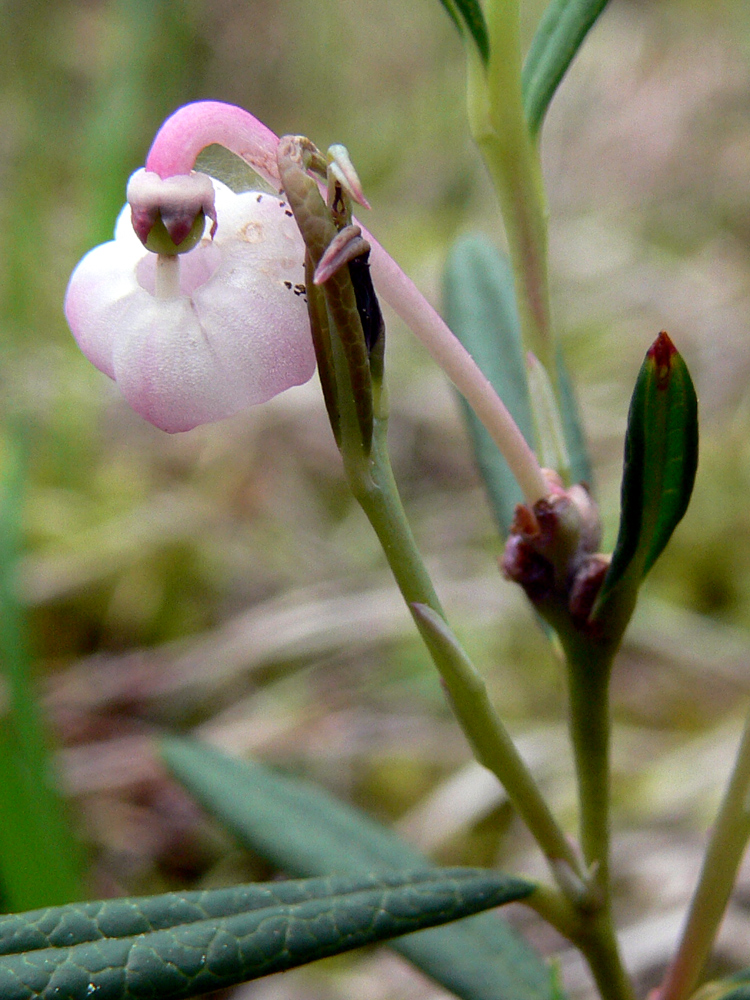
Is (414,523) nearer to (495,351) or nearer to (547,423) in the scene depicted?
(495,351)

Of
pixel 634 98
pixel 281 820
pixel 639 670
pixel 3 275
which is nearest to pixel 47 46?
pixel 3 275

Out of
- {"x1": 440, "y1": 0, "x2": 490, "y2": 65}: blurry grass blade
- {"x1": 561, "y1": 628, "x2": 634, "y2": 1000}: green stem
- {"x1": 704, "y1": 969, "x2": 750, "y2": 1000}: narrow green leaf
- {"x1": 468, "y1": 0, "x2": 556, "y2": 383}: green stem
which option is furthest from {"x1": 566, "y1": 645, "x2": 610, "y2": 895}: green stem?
{"x1": 440, "y1": 0, "x2": 490, "y2": 65}: blurry grass blade

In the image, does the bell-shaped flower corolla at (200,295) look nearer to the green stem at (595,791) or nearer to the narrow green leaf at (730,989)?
the green stem at (595,791)

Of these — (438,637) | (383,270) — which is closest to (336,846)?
(438,637)

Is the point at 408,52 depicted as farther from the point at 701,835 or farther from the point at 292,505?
the point at 701,835

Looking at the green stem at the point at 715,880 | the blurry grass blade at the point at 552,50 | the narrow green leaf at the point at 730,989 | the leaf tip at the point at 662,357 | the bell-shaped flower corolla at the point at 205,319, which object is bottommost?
the narrow green leaf at the point at 730,989

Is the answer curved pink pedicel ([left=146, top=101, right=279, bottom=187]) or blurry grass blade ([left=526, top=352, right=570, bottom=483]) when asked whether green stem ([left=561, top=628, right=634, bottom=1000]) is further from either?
curved pink pedicel ([left=146, top=101, right=279, bottom=187])

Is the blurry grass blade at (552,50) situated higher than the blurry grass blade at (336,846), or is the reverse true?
the blurry grass blade at (552,50)

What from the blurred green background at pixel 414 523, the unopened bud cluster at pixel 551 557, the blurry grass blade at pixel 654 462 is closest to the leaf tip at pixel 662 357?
the blurry grass blade at pixel 654 462
